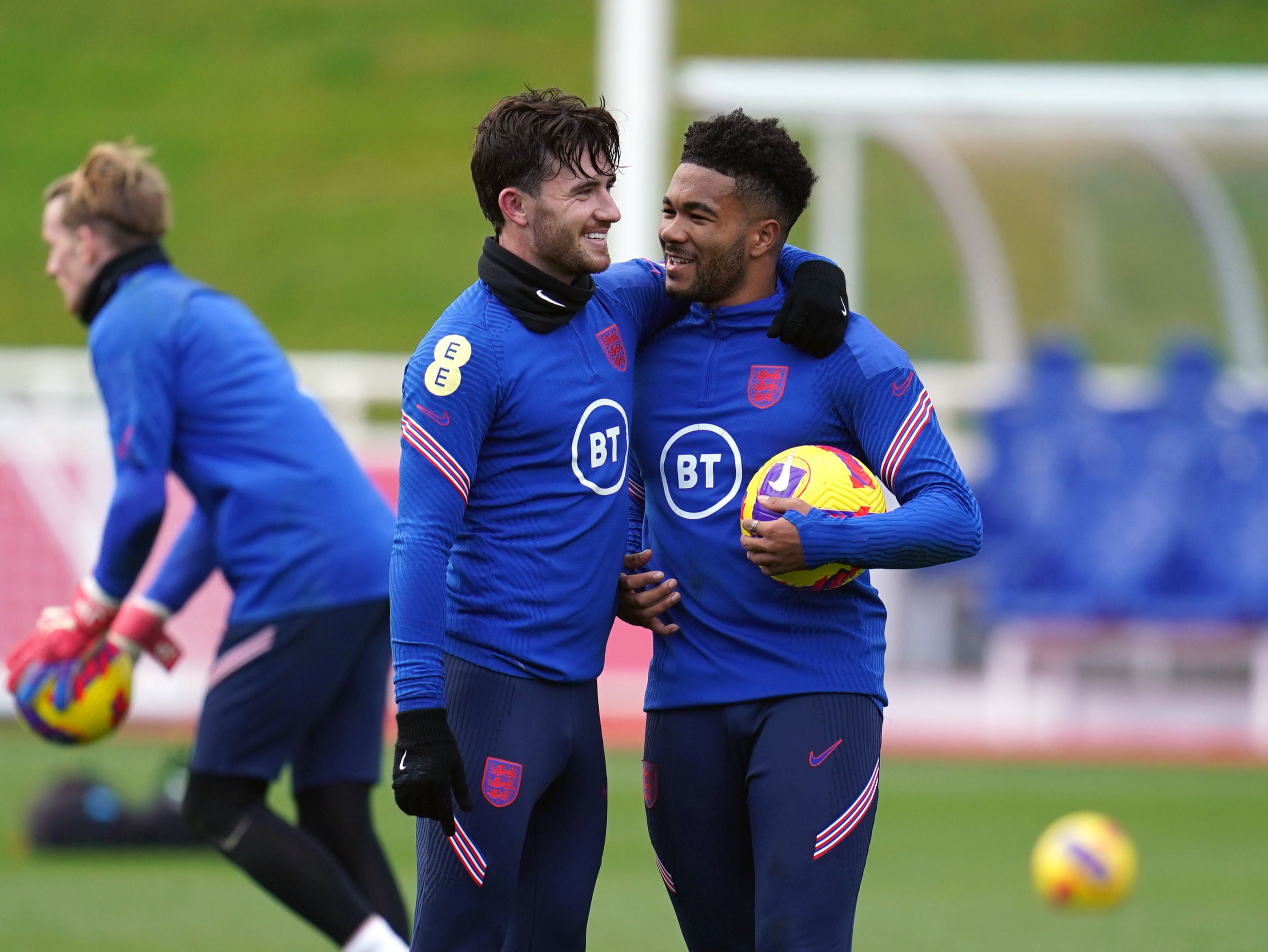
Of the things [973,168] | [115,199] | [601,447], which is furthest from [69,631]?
[973,168]

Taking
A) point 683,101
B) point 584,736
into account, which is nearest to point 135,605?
point 584,736

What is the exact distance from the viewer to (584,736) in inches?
175

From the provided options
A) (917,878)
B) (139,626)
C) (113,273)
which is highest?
(113,273)

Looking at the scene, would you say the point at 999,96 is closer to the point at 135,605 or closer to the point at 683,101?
the point at 683,101

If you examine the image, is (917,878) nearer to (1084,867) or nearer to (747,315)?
(1084,867)

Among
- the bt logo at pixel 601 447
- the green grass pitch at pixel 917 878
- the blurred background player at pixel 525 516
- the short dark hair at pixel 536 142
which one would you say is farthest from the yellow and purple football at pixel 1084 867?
the short dark hair at pixel 536 142

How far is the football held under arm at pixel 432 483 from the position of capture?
13.5ft

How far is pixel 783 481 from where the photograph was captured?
436 centimetres

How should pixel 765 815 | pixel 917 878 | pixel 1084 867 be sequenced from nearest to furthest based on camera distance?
pixel 765 815, pixel 1084 867, pixel 917 878

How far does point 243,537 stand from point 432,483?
1.72m

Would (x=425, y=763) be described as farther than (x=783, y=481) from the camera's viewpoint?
No

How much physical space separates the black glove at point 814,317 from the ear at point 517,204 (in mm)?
598

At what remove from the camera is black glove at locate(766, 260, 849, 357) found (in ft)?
14.5

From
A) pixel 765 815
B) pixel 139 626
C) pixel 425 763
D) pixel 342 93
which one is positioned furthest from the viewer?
pixel 342 93
